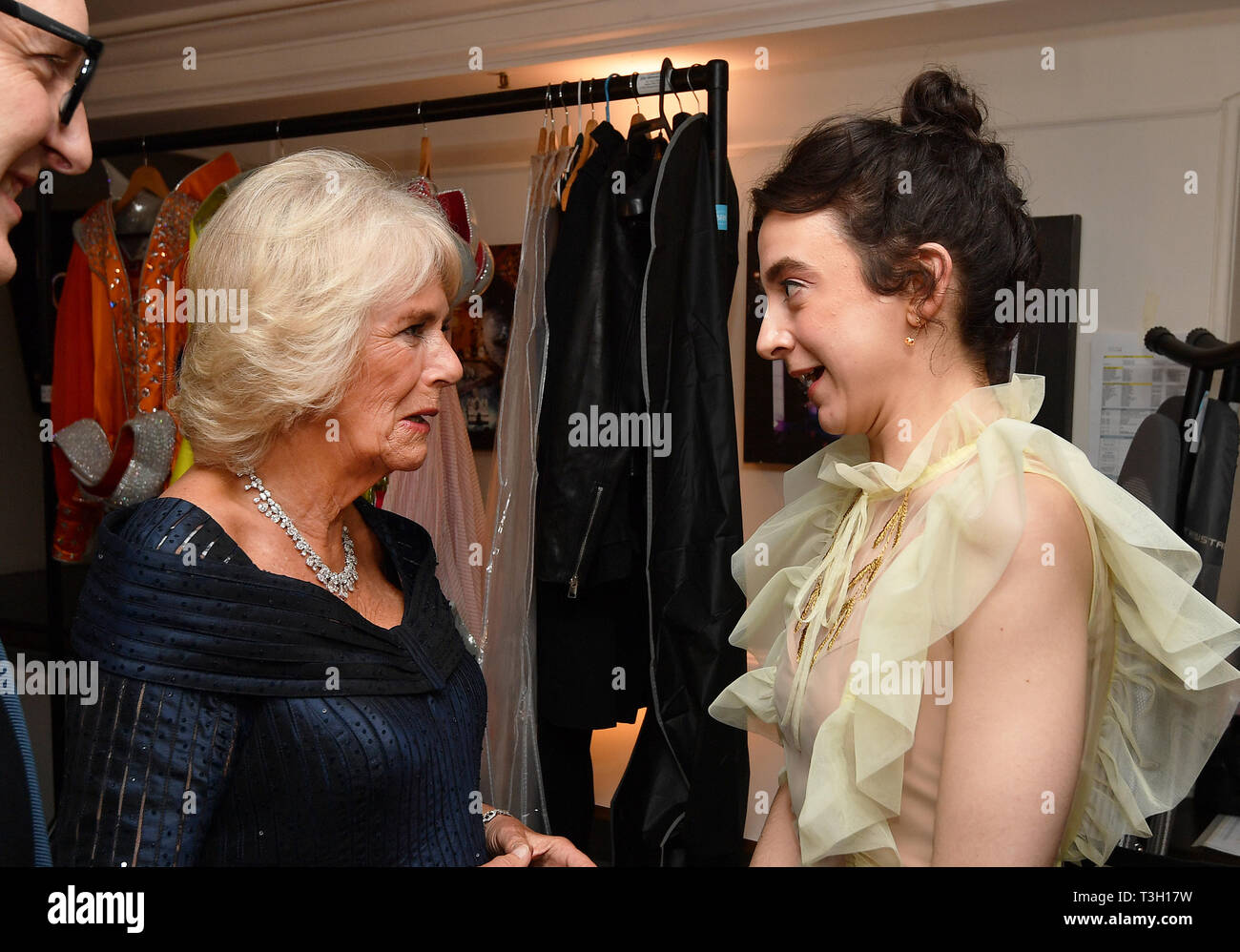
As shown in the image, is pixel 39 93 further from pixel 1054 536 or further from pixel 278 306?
pixel 1054 536

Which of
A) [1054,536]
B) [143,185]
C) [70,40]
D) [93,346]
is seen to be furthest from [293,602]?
[143,185]

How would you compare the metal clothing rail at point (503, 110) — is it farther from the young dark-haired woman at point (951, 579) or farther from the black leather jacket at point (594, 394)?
the young dark-haired woman at point (951, 579)

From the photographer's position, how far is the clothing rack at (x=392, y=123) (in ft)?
7.18

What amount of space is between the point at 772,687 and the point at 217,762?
76 centimetres

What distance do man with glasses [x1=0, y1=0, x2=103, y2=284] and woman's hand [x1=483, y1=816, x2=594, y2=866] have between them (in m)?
0.99

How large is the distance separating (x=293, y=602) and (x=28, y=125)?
0.59 meters

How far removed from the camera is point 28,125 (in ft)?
2.89

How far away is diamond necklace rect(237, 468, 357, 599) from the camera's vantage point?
1290mm

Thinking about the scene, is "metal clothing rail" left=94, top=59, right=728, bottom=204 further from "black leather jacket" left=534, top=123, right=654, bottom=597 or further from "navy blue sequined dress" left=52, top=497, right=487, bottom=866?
"navy blue sequined dress" left=52, top=497, right=487, bottom=866

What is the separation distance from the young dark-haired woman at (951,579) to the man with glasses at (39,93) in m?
0.80

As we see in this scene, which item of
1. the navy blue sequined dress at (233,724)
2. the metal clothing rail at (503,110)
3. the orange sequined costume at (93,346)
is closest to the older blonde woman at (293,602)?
the navy blue sequined dress at (233,724)

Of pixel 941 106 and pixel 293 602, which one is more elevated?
pixel 941 106

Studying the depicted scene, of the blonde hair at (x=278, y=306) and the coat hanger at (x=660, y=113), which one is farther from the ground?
the coat hanger at (x=660, y=113)

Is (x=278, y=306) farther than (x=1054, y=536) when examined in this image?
Yes
